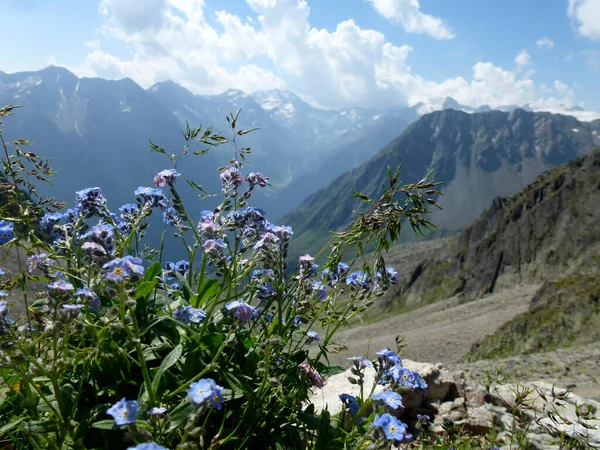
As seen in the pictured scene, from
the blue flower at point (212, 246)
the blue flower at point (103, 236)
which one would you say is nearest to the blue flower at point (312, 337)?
the blue flower at point (212, 246)

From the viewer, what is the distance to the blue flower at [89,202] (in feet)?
13.4

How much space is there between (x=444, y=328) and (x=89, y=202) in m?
76.1

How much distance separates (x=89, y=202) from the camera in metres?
4.12

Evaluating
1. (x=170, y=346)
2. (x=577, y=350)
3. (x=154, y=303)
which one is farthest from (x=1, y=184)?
(x=577, y=350)

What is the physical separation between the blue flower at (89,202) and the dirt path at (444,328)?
4808 centimetres

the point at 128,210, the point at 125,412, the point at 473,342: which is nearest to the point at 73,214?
the point at 128,210

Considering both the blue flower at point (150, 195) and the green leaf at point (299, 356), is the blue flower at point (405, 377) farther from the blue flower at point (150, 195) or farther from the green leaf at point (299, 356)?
the blue flower at point (150, 195)

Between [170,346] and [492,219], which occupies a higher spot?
[170,346]

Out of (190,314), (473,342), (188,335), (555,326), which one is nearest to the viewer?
(190,314)

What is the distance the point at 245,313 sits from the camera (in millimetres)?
3244

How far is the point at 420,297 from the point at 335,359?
57342 mm

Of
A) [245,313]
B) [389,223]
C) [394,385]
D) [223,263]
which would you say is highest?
[389,223]

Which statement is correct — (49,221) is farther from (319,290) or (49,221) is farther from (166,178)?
(319,290)

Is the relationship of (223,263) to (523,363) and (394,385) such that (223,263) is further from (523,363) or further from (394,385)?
(523,363)
